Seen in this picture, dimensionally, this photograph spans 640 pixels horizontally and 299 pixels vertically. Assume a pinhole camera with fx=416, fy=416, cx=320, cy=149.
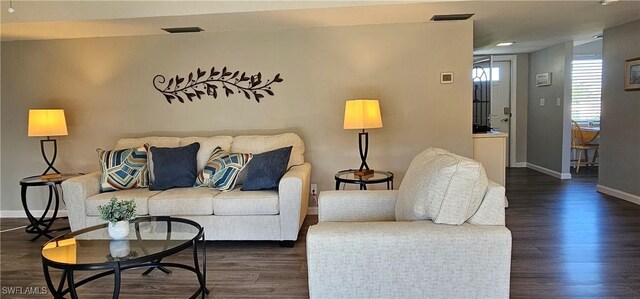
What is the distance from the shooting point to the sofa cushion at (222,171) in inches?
139

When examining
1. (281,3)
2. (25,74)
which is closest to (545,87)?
(281,3)

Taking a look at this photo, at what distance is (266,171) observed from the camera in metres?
3.44

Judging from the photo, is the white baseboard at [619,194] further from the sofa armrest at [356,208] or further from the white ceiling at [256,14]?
the sofa armrest at [356,208]

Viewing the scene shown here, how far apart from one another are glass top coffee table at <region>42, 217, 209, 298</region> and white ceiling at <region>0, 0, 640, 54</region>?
1.85 metres

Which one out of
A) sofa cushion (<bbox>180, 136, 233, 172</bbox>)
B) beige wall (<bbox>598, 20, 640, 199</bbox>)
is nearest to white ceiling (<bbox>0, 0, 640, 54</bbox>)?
beige wall (<bbox>598, 20, 640, 199</bbox>)

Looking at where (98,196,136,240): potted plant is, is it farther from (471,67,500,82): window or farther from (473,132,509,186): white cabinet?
(471,67,500,82): window

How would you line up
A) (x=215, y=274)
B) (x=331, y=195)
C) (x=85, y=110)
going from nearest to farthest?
(x=331, y=195), (x=215, y=274), (x=85, y=110)

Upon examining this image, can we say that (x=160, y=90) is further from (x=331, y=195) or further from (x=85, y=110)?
(x=331, y=195)

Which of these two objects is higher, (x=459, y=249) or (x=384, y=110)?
(x=384, y=110)

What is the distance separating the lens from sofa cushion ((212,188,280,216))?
3.32 m

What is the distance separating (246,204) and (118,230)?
1107mm

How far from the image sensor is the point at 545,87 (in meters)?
6.56

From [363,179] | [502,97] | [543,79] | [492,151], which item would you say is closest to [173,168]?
[363,179]

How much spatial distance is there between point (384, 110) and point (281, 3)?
152cm
